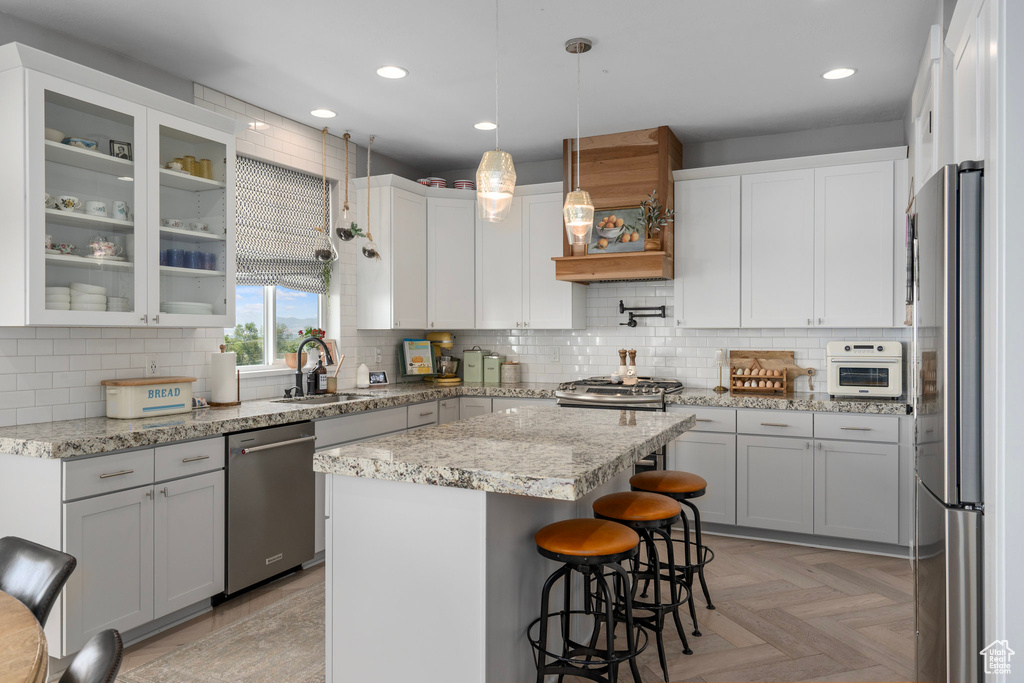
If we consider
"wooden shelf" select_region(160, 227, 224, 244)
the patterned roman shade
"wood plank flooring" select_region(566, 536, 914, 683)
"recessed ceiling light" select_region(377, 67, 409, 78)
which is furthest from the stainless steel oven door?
"wooden shelf" select_region(160, 227, 224, 244)

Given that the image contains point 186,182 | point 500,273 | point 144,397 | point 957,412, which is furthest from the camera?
point 500,273

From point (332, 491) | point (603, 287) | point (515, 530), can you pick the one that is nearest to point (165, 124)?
point (332, 491)

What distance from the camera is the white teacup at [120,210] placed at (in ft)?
9.82

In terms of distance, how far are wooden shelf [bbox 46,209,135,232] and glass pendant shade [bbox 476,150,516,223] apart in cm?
177

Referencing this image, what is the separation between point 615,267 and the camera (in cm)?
465

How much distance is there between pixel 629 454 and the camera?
85.2 inches

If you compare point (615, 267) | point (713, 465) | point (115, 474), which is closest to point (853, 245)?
point (615, 267)

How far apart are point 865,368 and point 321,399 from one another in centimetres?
350

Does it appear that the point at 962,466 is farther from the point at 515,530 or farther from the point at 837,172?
the point at 837,172

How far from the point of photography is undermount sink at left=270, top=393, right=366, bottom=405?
4015 mm

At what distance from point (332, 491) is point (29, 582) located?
0.83 m

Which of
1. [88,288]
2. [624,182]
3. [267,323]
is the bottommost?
[267,323]

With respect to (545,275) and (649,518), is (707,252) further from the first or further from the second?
(649,518)

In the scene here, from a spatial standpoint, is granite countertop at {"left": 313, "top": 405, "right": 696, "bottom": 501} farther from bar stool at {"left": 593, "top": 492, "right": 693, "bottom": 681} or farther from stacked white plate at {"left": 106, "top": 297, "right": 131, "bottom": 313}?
stacked white plate at {"left": 106, "top": 297, "right": 131, "bottom": 313}
